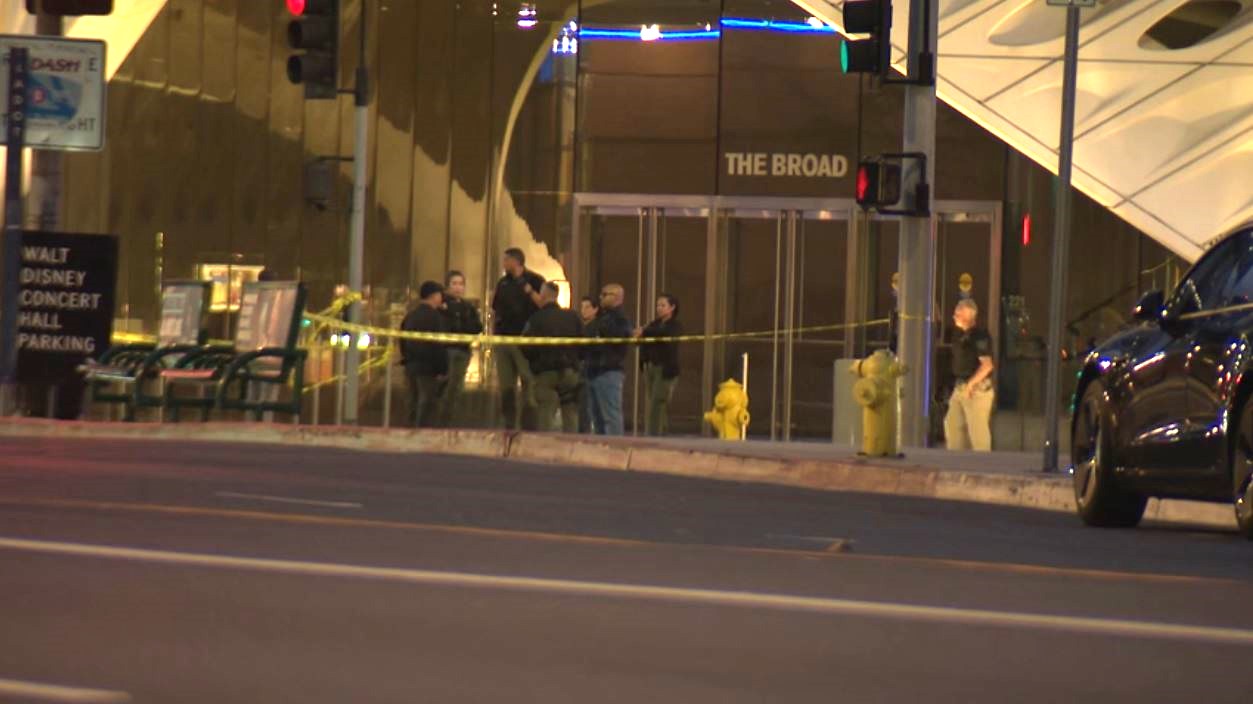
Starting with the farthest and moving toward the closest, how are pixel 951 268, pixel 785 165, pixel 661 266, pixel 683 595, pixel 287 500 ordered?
1. pixel 661 266
2. pixel 785 165
3. pixel 951 268
4. pixel 287 500
5. pixel 683 595

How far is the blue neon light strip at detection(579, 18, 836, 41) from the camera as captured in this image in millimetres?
31609

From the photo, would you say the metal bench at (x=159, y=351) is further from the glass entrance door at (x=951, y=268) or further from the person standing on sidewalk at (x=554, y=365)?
the glass entrance door at (x=951, y=268)

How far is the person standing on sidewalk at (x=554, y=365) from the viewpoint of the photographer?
25.6 metres

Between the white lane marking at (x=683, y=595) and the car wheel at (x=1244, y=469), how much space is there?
397cm

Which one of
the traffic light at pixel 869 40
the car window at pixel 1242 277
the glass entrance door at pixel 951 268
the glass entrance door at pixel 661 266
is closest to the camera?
the car window at pixel 1242 277

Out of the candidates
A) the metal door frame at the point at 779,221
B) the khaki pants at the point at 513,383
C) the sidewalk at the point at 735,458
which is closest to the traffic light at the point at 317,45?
the sidewalk at the point at 735,458

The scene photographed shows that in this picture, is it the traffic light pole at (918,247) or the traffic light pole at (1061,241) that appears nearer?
the traffic light pole at (1061,241)

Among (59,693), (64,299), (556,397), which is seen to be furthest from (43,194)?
(59,693)

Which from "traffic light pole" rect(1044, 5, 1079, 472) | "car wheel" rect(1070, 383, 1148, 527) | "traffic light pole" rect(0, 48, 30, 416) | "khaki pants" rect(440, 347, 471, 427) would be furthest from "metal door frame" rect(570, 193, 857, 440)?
"car wheel" rect(1070, 383, 1148, 527)

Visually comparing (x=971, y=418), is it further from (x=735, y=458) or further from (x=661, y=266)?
(x=661, y=266)

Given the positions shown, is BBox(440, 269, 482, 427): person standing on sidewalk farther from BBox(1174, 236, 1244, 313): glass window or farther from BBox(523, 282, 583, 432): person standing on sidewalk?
BBox(1174, 236, 1244, 313): glass window

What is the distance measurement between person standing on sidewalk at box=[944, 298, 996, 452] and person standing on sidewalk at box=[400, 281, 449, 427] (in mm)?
5138

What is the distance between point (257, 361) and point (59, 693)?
1743 cm

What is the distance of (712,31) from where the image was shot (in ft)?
105
